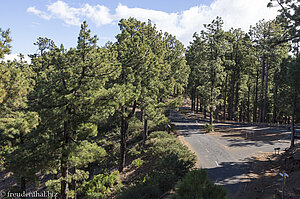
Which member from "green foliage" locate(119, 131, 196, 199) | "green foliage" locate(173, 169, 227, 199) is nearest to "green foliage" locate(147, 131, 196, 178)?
"green foliage" locate(119, 131, 196, 199)

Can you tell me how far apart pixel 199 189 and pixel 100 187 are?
1206cm

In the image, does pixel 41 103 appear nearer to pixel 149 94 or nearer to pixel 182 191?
pixel 182 191

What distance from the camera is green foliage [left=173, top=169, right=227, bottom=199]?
651 centimetres

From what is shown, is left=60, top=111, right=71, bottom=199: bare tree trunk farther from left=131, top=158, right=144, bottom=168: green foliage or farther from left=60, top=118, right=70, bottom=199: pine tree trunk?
left=131, top=158, right=144, bottom=168: green foliage

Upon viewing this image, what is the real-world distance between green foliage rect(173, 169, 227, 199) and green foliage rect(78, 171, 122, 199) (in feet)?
34.6

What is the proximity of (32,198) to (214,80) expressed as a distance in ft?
88.3

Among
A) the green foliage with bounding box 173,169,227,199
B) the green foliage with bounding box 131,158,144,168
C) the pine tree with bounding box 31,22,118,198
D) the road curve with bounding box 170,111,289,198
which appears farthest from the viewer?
the green foliage with bounding box 131,158,144,168

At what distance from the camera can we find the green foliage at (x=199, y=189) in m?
6.51

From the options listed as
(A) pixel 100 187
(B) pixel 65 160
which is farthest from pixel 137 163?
(B) pixel 65 160

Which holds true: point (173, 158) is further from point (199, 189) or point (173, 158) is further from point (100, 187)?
point (199, 189)

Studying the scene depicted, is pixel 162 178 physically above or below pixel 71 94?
below

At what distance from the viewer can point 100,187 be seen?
16516 millimetres

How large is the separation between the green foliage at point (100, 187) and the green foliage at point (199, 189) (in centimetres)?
1054

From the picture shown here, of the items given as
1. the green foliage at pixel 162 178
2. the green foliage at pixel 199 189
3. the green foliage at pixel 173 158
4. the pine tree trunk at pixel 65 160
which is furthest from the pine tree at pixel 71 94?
the green foliage at pixel 199 189
